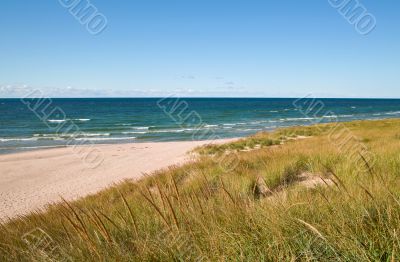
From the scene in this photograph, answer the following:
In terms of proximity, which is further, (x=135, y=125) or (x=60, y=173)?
(x=135, y=125)

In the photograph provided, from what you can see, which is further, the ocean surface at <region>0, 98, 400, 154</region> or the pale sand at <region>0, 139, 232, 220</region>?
the ocean surface at <region>0, 98, 400, 154</region>

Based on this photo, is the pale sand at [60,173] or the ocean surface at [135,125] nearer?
the pale sand at [60,173]

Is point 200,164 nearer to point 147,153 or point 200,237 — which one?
point 200,237

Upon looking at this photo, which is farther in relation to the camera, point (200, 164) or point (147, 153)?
point (147, 153)

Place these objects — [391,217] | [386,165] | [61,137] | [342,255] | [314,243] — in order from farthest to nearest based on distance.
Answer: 1. [61,137]
2. [386,165]
3. [391,217]
4. [314,243]
5. [342,255]

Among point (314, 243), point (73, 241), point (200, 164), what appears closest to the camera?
point (314, 243)

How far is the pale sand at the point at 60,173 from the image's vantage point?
1262 centimetres

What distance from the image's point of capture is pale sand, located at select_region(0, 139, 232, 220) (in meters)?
12.6

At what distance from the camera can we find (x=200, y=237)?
2773 millimetres

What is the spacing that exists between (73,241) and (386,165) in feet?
17.4

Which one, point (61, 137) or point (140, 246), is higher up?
point (140, 246)

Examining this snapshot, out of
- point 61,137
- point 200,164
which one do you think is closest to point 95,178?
point 200,164

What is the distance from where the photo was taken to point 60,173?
17188mm

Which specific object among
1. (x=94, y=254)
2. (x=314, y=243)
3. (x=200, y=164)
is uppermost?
(x=314, y=243)
